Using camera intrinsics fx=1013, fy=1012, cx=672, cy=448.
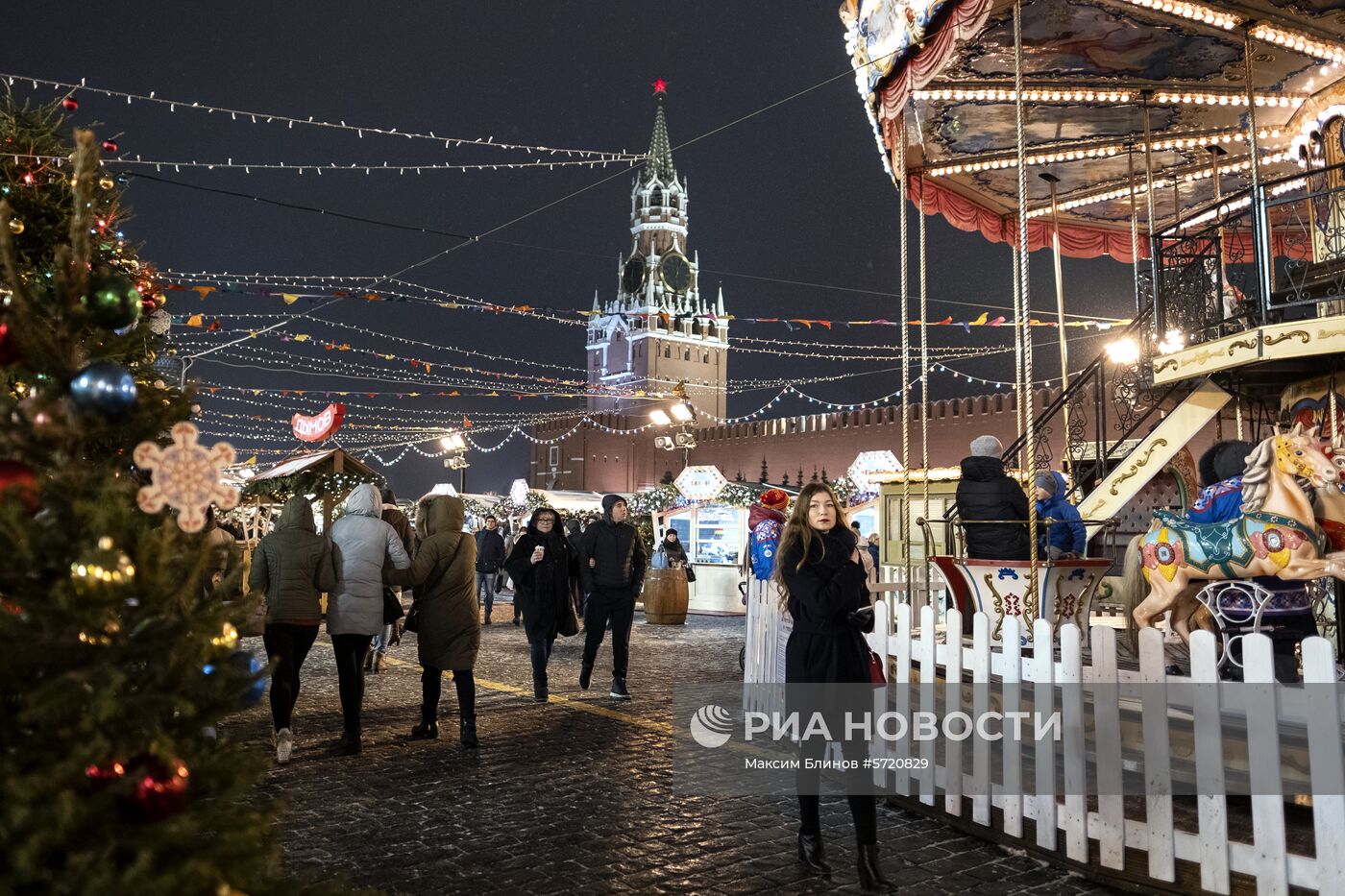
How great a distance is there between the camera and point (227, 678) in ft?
6.20

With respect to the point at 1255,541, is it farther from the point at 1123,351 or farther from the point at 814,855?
the point at 1123,351

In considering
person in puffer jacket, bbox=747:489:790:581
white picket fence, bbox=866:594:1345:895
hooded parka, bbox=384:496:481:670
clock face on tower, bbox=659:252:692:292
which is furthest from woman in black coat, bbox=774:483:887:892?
clock face on tower, bbox=659:252:692:292

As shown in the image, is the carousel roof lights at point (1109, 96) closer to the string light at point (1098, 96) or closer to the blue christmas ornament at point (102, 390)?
the string light at point (1098, 96)

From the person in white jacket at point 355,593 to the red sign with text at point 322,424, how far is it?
15.1 meters

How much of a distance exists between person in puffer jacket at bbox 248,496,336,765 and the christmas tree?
13.0ft

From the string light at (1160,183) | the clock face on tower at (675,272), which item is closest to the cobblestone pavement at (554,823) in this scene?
the string light at (1160,183)

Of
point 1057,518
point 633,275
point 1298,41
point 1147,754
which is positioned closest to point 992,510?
point 1057,518

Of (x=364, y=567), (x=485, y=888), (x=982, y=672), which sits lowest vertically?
(x=485, y=888)

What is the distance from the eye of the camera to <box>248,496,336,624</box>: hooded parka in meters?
5.79

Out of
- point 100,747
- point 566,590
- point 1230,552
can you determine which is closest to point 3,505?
point 100,747

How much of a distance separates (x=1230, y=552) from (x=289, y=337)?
15.5 m

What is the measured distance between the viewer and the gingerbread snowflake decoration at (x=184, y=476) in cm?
190

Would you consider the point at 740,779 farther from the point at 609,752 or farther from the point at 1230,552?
the point at 1230,552

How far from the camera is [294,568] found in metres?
5.84
